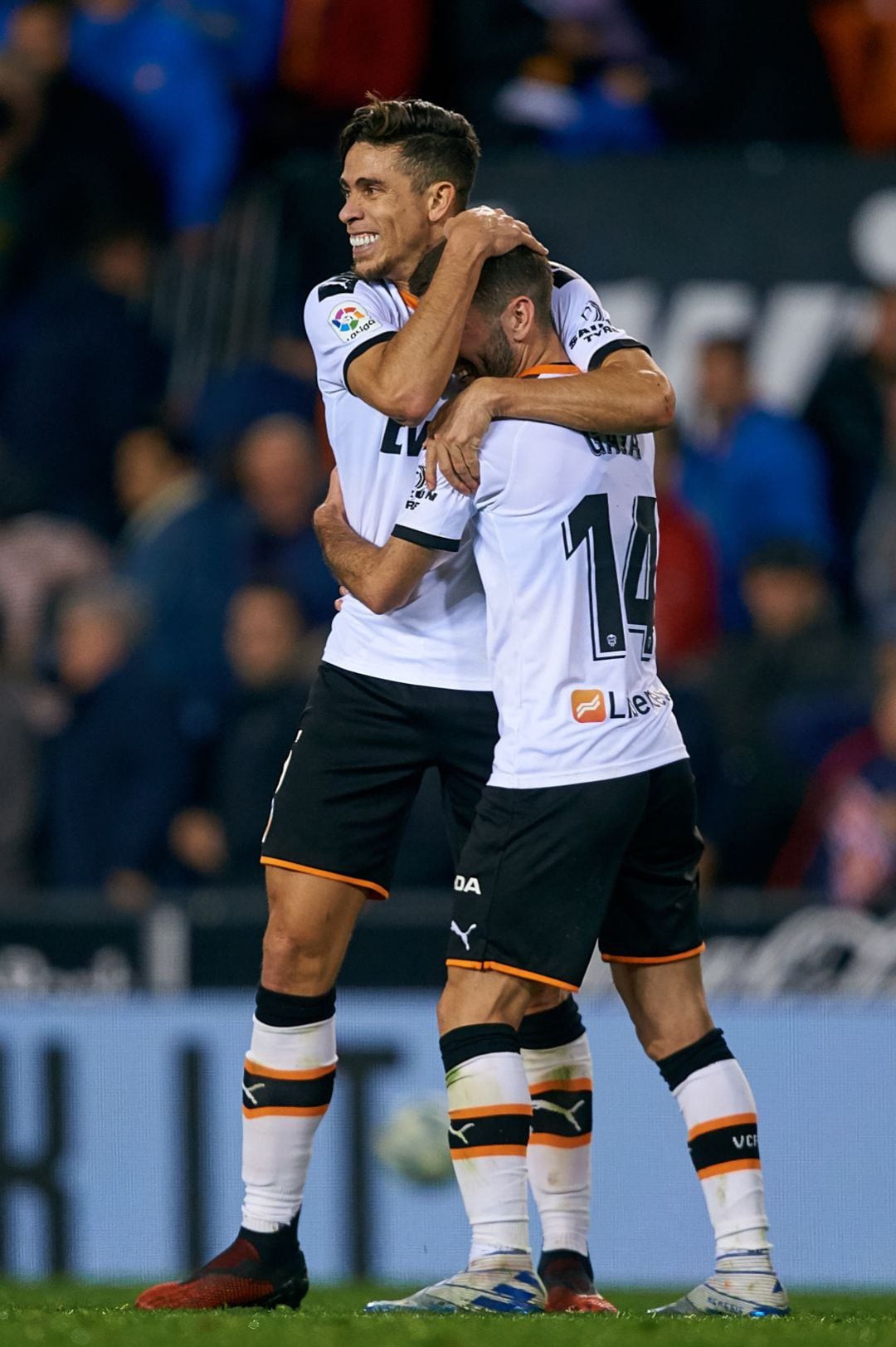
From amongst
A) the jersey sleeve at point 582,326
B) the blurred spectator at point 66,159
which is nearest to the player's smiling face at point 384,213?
the jersey sleeve at point 582,326

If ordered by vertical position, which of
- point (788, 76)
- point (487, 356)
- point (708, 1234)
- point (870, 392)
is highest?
point (788, 76)

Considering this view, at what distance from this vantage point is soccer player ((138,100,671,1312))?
183 inches

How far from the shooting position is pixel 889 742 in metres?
8.09

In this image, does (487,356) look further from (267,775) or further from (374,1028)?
(267,775)

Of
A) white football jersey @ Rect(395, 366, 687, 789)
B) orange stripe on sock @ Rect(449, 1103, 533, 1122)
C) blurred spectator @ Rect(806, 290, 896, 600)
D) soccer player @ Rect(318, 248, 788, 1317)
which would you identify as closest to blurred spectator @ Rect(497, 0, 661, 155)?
blurred spectator @ Rect(806, 290, 896, 600)

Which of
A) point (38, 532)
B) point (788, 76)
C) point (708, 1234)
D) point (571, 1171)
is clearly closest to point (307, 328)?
point (571, 1171)

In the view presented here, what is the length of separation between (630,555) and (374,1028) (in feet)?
9.27

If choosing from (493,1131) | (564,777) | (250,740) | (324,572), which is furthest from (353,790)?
(324,572)

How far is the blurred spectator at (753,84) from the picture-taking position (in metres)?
10.7

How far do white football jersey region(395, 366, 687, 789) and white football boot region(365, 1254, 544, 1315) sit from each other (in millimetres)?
897

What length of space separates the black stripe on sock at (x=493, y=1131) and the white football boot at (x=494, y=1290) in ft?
0.68

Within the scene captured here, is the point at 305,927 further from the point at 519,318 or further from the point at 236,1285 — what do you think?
the point at 519,318

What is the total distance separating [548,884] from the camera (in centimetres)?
427

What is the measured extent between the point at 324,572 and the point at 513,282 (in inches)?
194
